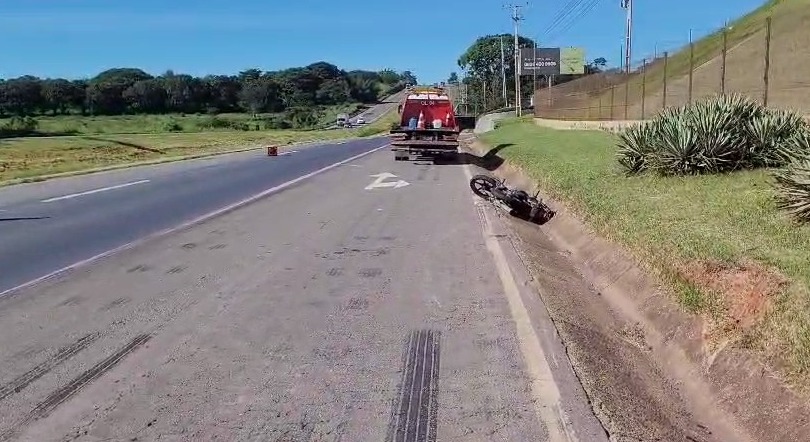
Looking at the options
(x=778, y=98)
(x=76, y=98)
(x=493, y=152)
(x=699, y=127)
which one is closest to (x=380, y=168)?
(x=493, y=152)

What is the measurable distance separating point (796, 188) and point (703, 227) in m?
1.08

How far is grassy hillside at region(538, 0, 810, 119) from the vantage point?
1104 inches

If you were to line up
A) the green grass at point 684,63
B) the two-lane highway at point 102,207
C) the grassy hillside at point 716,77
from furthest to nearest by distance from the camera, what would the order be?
1. the green grass at point 684,63
2. the grassy hillside at point 716,77
3. the two-lane highway at point 102,207

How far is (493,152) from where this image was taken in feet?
110

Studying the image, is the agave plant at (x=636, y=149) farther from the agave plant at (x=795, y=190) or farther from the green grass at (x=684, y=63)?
the green grass at (x=684, y=63)

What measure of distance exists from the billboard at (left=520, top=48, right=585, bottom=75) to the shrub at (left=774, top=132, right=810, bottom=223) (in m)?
Result: 86.5

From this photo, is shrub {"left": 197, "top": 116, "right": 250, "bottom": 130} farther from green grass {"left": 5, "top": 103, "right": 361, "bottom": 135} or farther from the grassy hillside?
the grassy hillside

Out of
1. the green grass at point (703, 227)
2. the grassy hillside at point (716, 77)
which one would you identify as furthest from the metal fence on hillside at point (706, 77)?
the green grass at point (703, 227)

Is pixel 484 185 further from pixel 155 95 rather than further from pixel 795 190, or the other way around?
pixel 155 95

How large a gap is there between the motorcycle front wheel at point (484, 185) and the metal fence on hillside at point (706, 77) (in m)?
10.9

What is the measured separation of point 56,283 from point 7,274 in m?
0.91

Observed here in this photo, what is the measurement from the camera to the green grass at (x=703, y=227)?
5.73 m

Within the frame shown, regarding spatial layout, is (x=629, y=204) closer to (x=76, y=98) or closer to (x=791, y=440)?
(x=791, y=440)

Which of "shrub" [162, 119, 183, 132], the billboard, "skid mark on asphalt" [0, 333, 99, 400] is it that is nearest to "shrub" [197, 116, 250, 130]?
"shrub" [162, 119, 183, 132]
